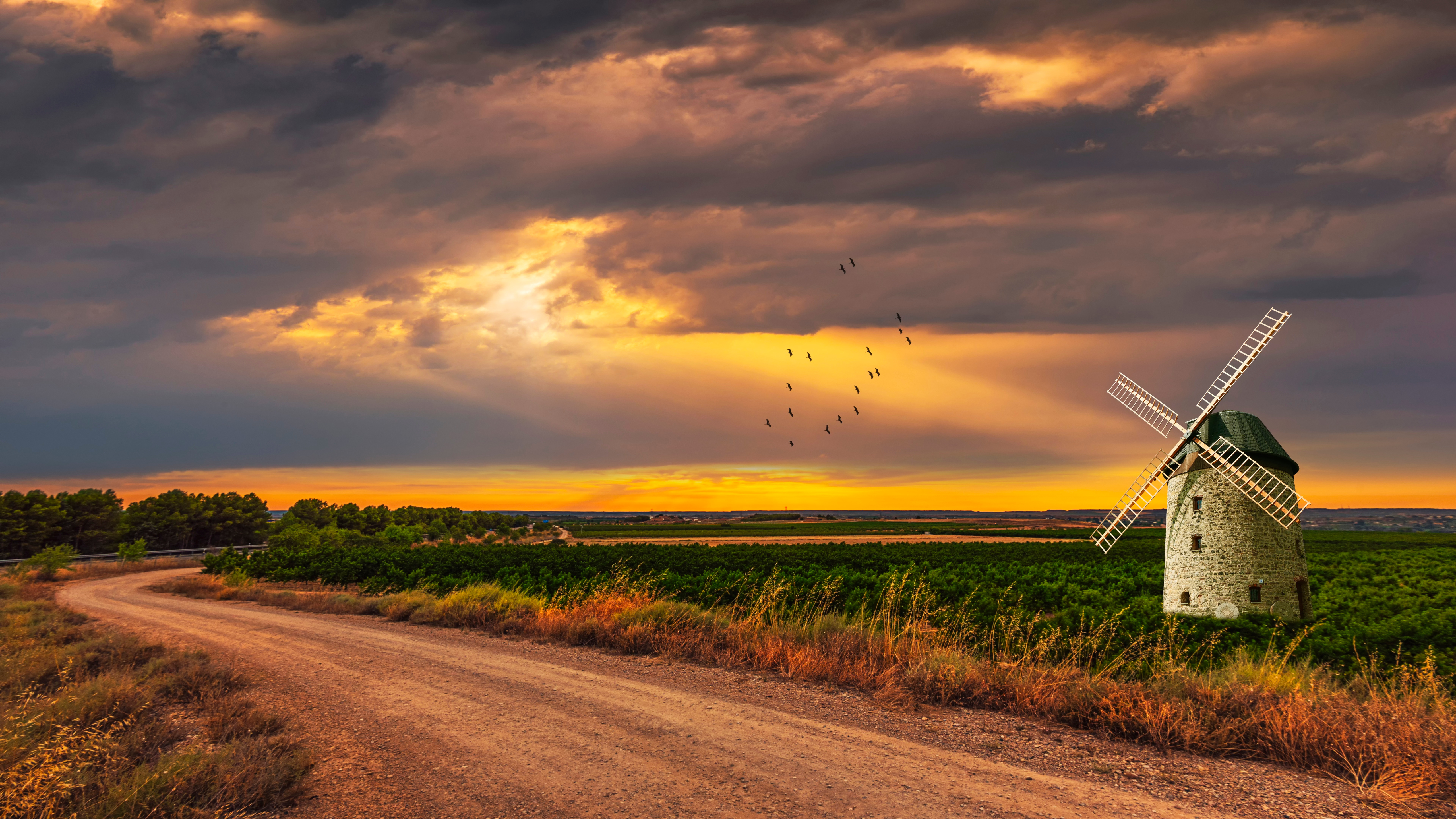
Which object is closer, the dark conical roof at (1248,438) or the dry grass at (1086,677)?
the dry grass at (1086,677)

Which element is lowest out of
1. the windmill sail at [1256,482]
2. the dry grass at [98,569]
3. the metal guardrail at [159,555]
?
the metal guardrail at [159,555]

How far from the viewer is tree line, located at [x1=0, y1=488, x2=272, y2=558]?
75.4m

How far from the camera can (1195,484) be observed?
20250 mm

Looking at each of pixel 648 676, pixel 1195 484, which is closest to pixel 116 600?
pixel 648 676

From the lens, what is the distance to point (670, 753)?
7918 mm

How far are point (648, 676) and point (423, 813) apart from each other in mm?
5512

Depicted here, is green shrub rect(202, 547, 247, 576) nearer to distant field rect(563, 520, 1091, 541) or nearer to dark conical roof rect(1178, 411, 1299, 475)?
dark conical roof rect(1178, 411, 1299, 475)

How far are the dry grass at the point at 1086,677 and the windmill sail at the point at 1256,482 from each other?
526cm

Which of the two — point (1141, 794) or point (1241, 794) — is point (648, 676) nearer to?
point (1141, 794)

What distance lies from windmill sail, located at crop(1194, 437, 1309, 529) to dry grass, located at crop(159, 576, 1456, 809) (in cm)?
526

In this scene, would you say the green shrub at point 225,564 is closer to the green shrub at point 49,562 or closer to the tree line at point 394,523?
the green shrub at point 49,562

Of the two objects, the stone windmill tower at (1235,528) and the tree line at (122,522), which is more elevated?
the stone windmill tower at (1235,528)

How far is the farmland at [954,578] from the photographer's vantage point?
16.6 metres

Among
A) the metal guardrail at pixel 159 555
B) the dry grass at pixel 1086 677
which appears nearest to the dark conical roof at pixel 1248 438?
the dry grass at pixel 1086 677
